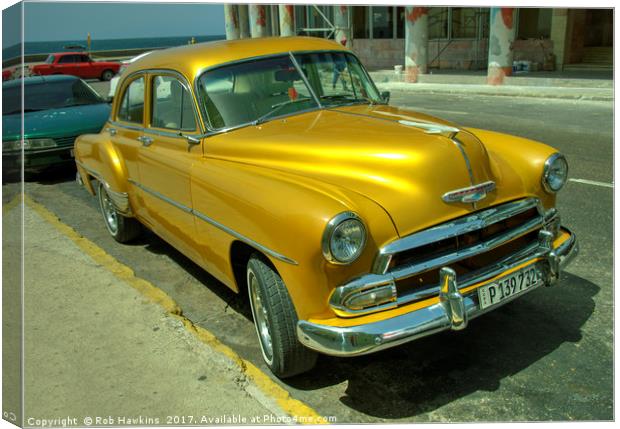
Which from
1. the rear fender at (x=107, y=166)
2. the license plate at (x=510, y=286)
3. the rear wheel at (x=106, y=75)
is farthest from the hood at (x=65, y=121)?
the rear wheel at (x=106, y=75)

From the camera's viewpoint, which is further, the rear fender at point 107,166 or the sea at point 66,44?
the rear fender at point 107,166

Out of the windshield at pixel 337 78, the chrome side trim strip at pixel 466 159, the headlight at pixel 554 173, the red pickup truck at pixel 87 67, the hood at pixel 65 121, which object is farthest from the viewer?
the red pickup truck at pixel 87 67

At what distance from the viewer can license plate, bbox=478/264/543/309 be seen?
3039 millimetres

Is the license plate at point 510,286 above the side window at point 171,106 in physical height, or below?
below

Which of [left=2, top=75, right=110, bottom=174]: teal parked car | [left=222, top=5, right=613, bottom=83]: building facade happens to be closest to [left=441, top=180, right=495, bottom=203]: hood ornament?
[left=2, top=75, right=110, bottom=174]: teal parked car

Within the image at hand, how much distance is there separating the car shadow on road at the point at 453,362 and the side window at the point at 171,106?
195cm

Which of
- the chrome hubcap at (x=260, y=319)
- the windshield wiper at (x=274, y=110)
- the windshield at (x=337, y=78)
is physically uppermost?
the windshield at (x=337, y=78)

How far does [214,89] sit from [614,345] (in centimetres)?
294

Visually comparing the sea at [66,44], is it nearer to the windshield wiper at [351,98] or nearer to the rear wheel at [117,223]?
the windshield wiper at [351,98]

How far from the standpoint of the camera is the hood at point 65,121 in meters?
8.11

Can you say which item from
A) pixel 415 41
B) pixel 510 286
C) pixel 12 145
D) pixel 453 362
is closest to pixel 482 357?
pixel 453 362

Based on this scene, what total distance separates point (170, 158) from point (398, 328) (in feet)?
7.26

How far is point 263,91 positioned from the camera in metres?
4.14

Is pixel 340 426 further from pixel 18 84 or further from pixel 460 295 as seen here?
pixel 18 84
